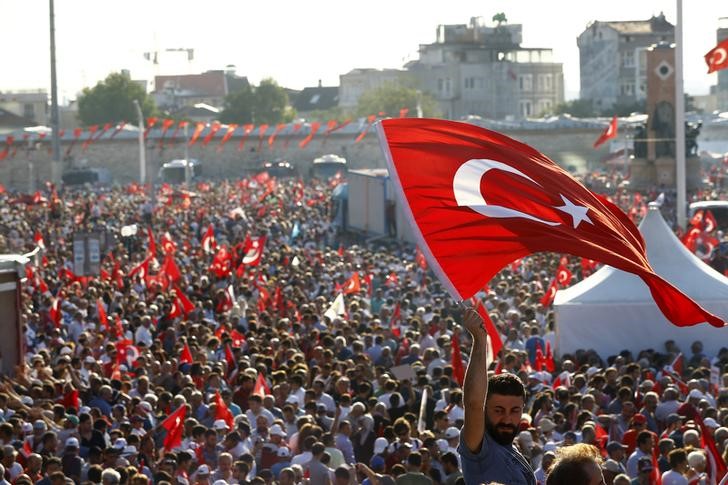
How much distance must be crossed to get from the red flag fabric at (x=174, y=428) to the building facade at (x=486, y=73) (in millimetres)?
110695

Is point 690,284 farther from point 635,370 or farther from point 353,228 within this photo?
point 353,228

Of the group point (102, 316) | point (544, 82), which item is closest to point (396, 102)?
point (544, 82)

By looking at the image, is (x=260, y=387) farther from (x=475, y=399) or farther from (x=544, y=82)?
(x=544, y=82)

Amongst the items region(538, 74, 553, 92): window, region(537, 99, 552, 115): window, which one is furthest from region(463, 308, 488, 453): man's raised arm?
region(538, 74, 553, 92): window

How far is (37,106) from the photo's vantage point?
416 feet

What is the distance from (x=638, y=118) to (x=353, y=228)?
2776 cm

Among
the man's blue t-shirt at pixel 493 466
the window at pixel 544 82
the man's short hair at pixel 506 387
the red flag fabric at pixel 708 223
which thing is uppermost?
the window at pixel 544 82

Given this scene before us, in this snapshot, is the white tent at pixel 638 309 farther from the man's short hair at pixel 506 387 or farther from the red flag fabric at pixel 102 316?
the man's short hair at pixel 506 387

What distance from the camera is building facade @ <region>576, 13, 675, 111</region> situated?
387ft

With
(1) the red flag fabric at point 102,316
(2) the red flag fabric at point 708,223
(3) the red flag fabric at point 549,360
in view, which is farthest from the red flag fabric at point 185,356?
(2) the red flag fabric at point 708,223

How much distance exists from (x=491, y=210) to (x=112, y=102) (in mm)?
104460

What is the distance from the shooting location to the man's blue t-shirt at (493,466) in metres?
4.80

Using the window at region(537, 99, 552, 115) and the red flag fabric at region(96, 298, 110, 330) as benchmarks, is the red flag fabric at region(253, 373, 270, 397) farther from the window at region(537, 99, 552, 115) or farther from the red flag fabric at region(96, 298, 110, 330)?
the window at region(537, 99, 552, 115)

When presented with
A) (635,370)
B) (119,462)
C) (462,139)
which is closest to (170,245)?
(635,370)
